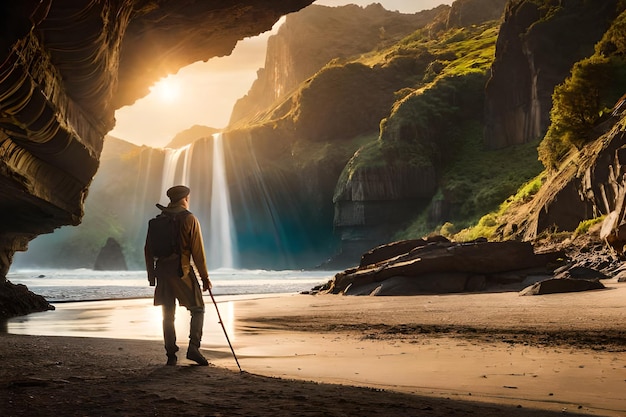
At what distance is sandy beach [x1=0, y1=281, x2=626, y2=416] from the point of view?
4.14 m

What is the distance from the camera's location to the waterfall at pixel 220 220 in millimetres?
87562

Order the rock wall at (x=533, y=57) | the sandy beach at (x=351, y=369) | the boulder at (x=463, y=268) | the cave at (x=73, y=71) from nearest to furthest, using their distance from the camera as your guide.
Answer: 1. the sandy beach at (x=351, y=369)
2. the cave at (x=73, y=71)
3. the boulder at (x=463, y=268)
4. the rock wall at (x=533, y=57)

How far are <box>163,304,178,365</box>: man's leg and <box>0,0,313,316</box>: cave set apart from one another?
3361 millimetres

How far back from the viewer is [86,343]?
340 inches

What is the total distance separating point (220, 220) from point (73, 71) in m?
82.9

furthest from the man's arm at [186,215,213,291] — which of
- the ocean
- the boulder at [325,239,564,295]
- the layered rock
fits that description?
the ocean

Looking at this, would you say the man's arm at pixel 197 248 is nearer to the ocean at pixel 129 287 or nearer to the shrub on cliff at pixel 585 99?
the ocean at pixel 129 287

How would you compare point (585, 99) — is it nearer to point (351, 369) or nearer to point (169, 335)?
point (351, 369)

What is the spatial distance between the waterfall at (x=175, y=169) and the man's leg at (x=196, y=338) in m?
89.7

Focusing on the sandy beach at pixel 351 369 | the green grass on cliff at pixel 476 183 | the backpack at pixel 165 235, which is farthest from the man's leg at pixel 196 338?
the green grass on cliff at pixel 476 183

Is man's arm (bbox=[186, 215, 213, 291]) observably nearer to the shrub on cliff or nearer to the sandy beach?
the sandy beach

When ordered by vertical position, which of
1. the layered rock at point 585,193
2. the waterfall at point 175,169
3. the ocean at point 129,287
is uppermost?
the waterfall at point 175,169

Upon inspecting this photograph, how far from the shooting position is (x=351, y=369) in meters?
6.07

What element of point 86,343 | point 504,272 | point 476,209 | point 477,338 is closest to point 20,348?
point 86,343
